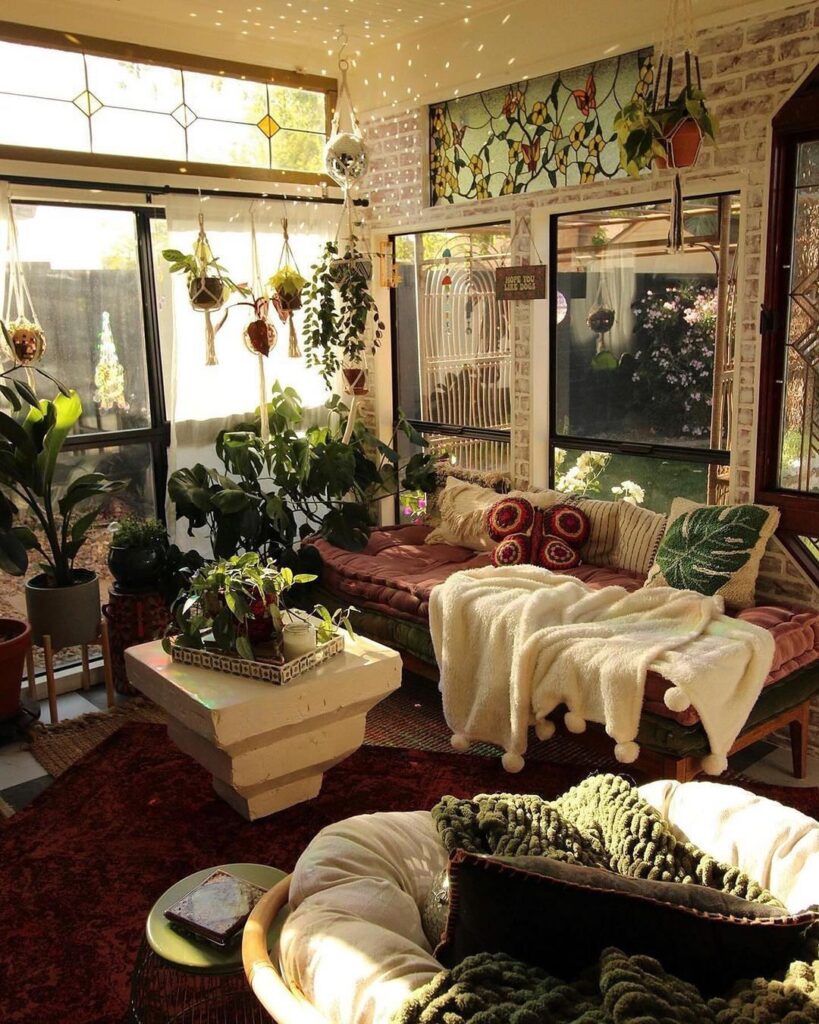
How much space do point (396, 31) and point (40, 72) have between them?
1.75 metres

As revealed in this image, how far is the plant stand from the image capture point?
4.39 m

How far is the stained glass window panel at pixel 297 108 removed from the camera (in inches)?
204

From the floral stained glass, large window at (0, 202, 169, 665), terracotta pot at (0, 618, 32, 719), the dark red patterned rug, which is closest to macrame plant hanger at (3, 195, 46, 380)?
large window at (0, 202, 169, 665)

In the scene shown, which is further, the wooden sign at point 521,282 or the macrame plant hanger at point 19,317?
the wooden sign at point 521,282

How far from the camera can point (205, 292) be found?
4508mm

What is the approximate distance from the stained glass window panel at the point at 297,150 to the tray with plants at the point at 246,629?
278 centimetres

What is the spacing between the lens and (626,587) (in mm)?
3969

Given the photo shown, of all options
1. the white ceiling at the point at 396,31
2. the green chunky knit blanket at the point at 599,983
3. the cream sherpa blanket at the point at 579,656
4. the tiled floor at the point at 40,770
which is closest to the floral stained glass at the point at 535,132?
the white ceiling at the point at 396,31

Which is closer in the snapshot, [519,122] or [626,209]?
[626,209]

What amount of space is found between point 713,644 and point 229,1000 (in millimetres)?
1869

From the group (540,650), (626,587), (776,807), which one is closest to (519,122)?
(626,587)

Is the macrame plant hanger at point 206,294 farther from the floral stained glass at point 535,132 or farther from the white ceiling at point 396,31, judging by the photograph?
the floral stained glass at point 535,132

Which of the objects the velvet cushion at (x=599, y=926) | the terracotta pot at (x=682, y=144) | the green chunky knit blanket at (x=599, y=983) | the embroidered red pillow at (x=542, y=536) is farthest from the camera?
the embroidered red pillow at (x=542, y=536)

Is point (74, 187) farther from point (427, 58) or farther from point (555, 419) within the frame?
point (555, 419)
